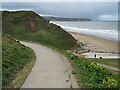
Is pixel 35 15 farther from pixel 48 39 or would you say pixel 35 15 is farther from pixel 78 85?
pixel 78 85

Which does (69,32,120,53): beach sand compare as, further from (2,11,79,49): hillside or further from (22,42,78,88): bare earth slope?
(22,42,78,88): bare earth slope

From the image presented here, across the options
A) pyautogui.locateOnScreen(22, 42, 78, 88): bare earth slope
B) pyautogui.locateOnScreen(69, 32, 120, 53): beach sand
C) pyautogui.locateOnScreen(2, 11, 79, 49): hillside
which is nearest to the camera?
pyautogui.locateOnScreen(22, 42, 78, 88): bare earth slope

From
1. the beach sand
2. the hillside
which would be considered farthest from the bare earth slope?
the beach sand

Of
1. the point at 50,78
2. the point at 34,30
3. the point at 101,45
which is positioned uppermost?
the point at 34,30

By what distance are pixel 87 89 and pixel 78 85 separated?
0.86 meters

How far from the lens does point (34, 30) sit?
1586 inches

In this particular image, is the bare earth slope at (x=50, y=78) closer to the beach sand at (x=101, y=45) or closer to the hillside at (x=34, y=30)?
the hillside at (x=34, y=30)

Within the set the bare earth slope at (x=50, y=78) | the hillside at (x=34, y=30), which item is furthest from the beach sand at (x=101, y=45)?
the bare earth slope at (x=50, y=78)

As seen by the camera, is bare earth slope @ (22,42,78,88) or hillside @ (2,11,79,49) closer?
bare earth slope @ (22,42,78,88)

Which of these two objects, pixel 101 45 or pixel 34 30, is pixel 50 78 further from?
pixel 101 45

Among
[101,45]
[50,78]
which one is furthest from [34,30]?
[50,78]

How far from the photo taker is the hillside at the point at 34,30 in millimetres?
36812

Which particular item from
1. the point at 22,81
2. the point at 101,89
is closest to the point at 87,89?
the point at 101,89

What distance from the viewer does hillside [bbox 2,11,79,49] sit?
121 ft
